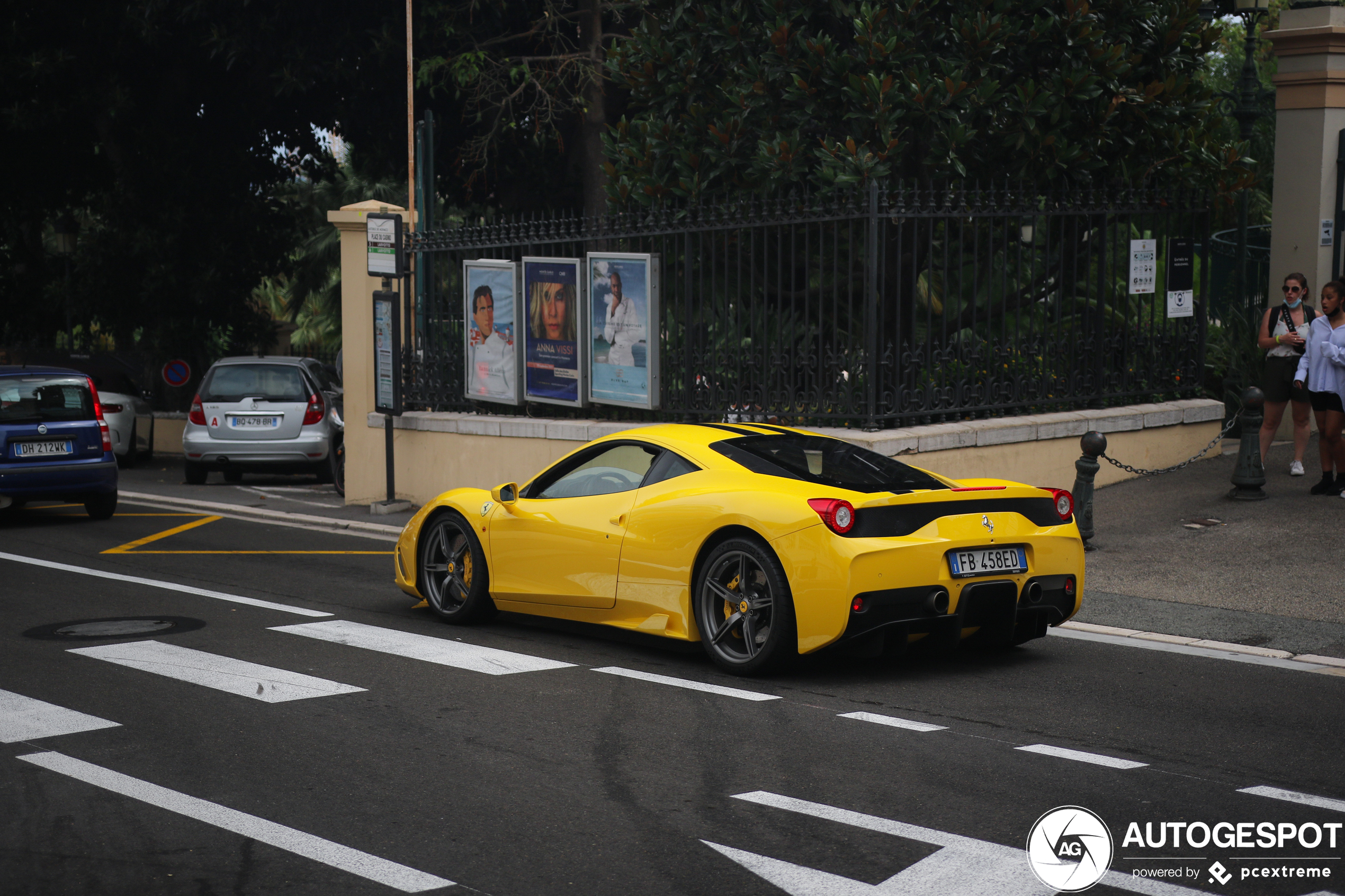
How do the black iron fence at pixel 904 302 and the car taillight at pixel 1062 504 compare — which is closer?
the car taillight at pixel 1062 504

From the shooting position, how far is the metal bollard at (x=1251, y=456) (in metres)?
12.0

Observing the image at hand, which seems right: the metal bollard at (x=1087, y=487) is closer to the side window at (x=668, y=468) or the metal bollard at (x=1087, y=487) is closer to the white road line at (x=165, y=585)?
the side window at (x=668, y=468)

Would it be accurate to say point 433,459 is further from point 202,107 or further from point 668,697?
point 202,107

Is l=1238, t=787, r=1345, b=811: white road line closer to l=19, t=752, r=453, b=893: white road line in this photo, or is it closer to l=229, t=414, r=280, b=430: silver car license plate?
l=19, t=752, r=453, b=893: white road line

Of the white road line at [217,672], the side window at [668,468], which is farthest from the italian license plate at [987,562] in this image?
the white road line at [217,672]

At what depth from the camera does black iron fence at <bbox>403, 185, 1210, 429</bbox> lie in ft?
40.6

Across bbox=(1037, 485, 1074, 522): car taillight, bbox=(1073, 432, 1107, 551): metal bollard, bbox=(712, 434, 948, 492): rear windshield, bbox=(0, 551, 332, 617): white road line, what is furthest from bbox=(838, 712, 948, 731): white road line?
bbox=(1073, 432, 1107, 551): metal bollard

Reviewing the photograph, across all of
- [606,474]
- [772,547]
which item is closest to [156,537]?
[606,474]

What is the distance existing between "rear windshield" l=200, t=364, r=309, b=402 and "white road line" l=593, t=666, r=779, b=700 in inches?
482

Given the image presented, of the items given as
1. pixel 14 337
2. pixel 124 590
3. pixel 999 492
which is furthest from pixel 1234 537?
pixel 14 337

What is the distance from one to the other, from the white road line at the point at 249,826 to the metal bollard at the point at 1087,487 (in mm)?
7510

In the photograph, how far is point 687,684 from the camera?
7277 mm

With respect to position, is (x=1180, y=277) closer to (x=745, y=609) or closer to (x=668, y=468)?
(x=668, y=468)

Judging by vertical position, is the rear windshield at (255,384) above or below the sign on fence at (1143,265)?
below
